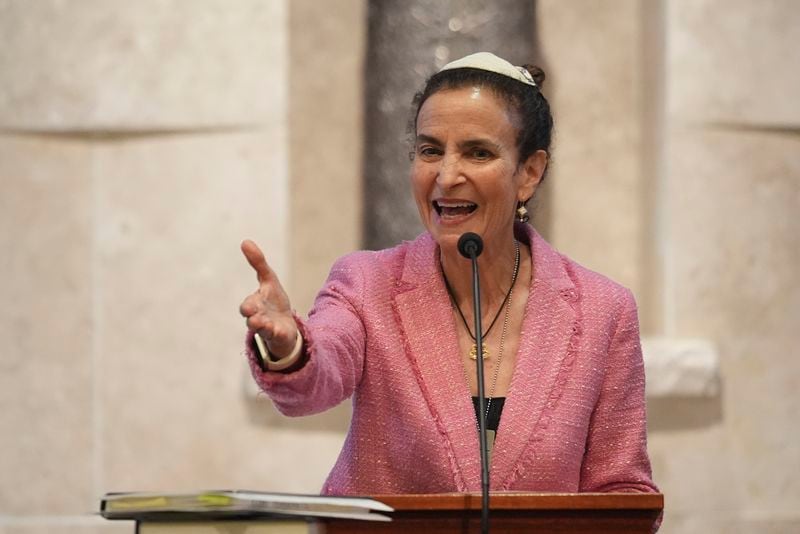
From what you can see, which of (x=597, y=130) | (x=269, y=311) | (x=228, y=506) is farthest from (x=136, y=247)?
(x=228, y=506)

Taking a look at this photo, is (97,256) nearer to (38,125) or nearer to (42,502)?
(38,125)

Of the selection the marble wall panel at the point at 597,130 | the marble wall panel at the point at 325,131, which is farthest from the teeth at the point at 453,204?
the marble wall panel at the point at 597,130

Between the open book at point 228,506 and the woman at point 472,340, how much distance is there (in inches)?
23.5

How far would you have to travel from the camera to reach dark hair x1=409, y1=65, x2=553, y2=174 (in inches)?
114

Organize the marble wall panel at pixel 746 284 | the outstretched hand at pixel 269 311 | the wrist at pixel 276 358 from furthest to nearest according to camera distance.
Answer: the marble wall panel at pixel 746 284
the wrist at pixel 276 358
the outstretched hand at pixel 269 311

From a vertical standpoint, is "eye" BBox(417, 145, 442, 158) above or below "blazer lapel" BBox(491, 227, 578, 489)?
above

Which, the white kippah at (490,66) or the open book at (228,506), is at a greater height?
the white kippah at (490,66)

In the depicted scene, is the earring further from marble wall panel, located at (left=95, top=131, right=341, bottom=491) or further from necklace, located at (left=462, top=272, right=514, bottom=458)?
marble wall panel, located at (left=95, top=131, right=341, bottom=491)

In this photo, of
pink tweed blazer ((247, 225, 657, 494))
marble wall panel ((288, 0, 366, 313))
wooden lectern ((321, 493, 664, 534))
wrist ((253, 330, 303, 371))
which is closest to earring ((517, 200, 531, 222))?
pink tweed blazer ((247, 225, 657, 494))

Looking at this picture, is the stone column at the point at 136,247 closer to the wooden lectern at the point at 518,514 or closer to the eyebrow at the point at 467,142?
the eyebrow at the point at 467,142

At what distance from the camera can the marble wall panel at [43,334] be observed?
15.8 ft

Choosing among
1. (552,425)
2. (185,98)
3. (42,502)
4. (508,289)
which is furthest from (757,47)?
(42,502)

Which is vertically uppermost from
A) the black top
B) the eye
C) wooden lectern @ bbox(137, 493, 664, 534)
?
the eye

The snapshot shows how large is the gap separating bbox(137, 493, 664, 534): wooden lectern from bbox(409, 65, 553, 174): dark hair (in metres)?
0.98
